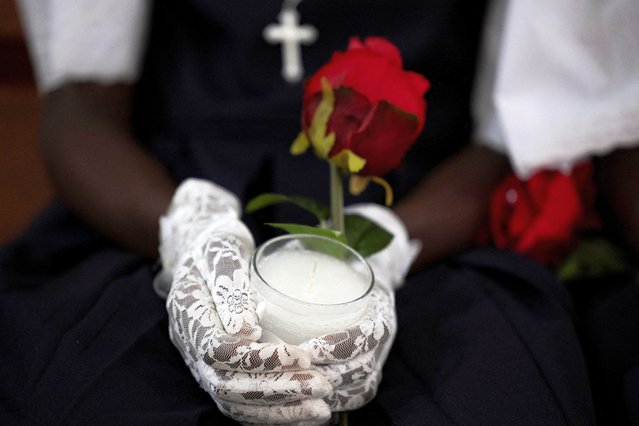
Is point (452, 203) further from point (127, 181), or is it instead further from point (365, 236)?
point (127, 181)

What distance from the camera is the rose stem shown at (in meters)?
0.49

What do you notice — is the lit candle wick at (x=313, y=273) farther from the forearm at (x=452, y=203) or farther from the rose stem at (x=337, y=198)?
the forearm at (x=452, y=203)

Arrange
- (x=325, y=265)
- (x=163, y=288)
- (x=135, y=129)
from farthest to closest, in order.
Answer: (x=135, y=129)
(x=163, y=288)
(x=325, y=265)

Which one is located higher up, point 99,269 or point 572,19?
point 572,19

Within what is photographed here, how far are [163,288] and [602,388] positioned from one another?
43cm

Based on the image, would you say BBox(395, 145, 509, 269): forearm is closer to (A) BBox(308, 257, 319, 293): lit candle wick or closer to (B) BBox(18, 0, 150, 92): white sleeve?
(A) BBox(308, 257, 319, 293): lit candle wick

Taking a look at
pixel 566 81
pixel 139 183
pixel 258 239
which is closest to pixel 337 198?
pixel 258 239

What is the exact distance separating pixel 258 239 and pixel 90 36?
0.32 meters

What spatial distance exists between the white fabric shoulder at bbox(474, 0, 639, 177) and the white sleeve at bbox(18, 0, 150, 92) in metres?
0.44

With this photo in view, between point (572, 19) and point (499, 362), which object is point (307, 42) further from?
point (499, 362)

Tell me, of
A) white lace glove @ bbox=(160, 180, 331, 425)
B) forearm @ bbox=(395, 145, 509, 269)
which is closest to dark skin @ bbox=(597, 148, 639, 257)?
forearm @ bbox=(395, 145, 509, 269)

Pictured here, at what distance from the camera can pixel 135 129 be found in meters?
0.82

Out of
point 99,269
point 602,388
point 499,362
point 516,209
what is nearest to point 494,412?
point 499,362

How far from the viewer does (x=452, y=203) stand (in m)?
0.72
